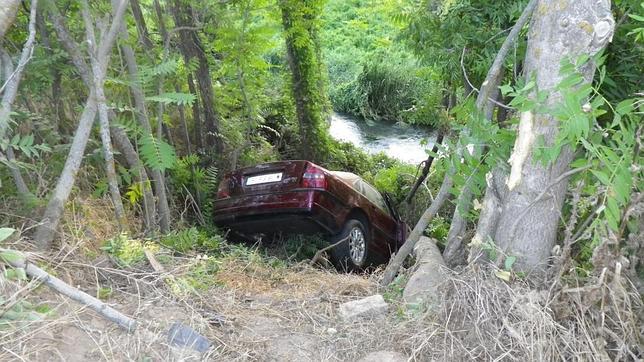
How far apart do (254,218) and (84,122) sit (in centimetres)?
343

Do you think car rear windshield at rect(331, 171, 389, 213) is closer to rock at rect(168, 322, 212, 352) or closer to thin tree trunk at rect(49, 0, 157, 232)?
thin tree trunk at rect(49, 0, 157, 232)

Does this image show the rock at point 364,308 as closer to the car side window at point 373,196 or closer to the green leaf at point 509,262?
the green leaf at point 509,262

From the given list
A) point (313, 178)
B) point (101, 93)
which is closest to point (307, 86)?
point (313, 178)

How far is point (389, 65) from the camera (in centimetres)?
2223

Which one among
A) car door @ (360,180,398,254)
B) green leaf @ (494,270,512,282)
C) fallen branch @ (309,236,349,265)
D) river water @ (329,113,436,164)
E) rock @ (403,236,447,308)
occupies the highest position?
green leaf @ (494,270,512,282)

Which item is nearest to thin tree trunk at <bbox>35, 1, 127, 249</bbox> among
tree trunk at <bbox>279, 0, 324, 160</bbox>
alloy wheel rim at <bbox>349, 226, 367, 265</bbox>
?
alloy wheel rim at <bbox>349, 226, 367, 265</bbox>

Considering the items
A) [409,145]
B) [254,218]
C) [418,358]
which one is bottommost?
[409,145]

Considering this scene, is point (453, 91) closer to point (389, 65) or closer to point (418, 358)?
point (418, 358)

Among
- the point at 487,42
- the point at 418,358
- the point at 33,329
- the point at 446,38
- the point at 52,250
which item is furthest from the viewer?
the point at 446,38

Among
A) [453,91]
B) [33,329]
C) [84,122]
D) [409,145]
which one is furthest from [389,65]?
[33,329]

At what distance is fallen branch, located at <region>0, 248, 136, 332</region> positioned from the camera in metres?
3.30

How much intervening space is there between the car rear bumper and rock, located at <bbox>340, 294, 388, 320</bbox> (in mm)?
3532

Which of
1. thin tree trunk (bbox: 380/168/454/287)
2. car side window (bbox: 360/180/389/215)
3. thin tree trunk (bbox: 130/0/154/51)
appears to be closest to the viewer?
thin tree trunk (bbox: 380/168/454/287)

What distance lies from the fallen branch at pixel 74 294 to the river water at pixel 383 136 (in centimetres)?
1375
